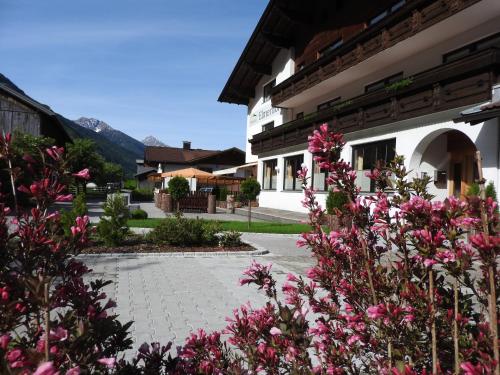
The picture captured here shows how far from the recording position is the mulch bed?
932cm

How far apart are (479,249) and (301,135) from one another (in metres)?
21.6

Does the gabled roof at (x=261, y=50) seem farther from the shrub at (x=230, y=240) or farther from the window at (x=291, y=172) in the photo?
the shrub at (x=230, y=240)

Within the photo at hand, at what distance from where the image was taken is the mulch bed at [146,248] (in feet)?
30.6

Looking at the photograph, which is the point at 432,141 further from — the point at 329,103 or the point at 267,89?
the point at 267,89

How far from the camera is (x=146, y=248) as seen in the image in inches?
388

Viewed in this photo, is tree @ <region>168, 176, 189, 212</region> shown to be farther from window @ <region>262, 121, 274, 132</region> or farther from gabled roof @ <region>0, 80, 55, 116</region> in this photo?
gabled roof @ <region>0, 80, 55, 116</region>

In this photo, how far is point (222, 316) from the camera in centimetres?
503

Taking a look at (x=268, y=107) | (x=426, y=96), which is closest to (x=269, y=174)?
(x=268, y=107)

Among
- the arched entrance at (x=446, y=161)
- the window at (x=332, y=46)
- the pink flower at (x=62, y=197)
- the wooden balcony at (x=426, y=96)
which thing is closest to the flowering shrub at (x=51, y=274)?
the pink flower at (x=62, y=197)

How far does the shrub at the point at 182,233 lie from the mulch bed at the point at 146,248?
0.18m

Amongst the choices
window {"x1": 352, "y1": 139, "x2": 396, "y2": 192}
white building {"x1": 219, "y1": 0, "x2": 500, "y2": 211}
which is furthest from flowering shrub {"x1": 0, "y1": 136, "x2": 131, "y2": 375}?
window {"x1": 352, "y1": 139, "x2": 396, "y2": 192}

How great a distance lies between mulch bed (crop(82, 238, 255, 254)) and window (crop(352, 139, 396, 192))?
309 inches

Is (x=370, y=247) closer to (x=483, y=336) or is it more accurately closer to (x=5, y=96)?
(x=483, y=336)

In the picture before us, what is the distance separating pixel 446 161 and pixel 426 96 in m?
3.13
